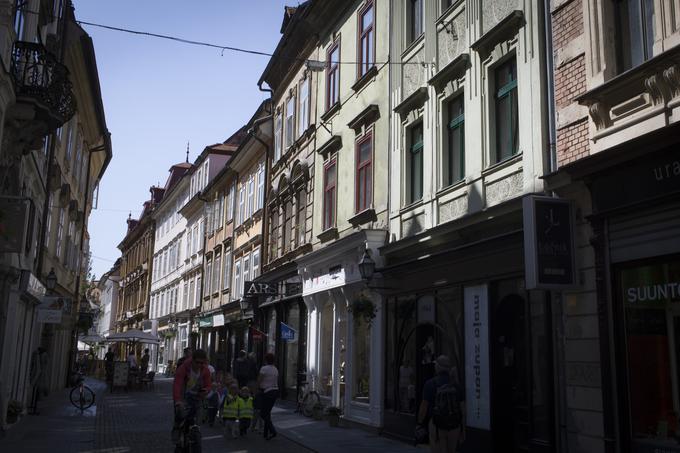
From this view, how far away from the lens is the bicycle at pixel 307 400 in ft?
65.7

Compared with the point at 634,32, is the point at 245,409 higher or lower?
lower

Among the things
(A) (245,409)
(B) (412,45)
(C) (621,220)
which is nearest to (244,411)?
(A) (245,409)

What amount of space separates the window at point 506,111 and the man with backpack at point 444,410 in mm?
4009

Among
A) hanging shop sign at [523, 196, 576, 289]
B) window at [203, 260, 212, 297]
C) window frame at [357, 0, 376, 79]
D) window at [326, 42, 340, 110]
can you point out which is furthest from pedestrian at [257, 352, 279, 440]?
window at [203, 260, 212, 297]

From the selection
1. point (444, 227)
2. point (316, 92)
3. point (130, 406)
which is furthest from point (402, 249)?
A: point (130, 406)

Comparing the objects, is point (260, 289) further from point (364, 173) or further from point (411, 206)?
point (411, 206)

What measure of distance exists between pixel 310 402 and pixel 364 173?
22.0 ft

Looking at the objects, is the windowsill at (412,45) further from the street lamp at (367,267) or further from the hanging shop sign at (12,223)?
the hanging shop sign at (12,223)

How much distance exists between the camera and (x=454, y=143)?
1441cm

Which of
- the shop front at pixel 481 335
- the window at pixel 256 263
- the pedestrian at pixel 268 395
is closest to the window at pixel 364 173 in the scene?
the shop front at pixel 481 335

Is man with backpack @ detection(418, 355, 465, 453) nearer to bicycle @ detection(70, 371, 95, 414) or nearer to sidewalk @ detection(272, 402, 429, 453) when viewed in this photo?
sidewalk @ detection(272, 402, 429, 453)

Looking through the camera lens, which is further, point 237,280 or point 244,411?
point 237,280

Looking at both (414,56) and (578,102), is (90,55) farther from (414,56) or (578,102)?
(578,102)

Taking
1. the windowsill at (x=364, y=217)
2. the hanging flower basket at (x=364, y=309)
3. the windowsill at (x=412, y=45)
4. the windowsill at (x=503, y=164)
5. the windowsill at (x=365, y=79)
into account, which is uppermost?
the windowsill at (x=365, y=79)
